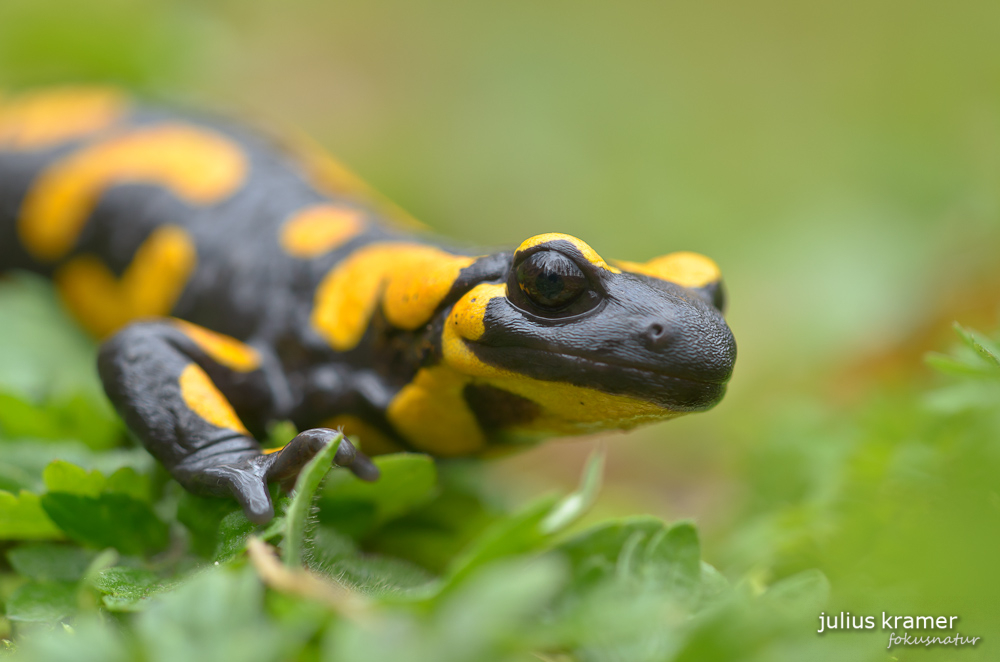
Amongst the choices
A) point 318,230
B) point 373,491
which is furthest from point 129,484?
point 318,230

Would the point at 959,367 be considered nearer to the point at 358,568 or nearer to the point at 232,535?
the point at 358,568

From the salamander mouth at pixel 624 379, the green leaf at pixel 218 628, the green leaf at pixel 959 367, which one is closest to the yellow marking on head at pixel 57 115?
the salamander mouth at pixel 624 379

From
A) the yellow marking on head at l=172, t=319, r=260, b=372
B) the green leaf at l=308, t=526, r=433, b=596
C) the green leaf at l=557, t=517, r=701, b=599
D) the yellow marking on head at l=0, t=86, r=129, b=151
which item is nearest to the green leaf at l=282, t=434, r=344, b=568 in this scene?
the green leaf at l=308, t=526, r=433, b=596

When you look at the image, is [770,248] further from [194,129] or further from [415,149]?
[194,129]

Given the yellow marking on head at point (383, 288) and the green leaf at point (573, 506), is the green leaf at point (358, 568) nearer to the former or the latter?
the green leaf at point (573, 506)

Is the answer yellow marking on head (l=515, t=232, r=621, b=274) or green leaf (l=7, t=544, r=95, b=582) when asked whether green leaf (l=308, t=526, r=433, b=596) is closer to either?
green leaf (l=7, t=544, r=95, b=582)

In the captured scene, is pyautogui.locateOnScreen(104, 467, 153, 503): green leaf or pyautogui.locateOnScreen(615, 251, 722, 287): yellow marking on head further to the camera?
pyautogui.locateOnScreen(615, 251, 722, 287): yellow marking on head
